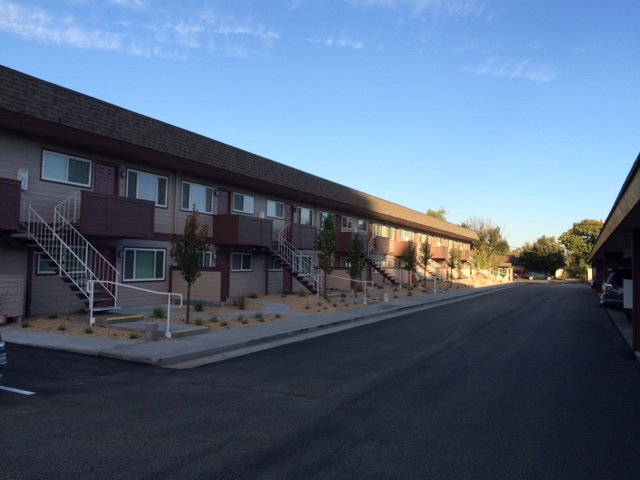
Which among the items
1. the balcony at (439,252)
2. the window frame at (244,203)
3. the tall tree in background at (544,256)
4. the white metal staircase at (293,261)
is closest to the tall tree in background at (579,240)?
the tall tree in background at (544,256)

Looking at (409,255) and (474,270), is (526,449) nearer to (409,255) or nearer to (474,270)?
(409,255)

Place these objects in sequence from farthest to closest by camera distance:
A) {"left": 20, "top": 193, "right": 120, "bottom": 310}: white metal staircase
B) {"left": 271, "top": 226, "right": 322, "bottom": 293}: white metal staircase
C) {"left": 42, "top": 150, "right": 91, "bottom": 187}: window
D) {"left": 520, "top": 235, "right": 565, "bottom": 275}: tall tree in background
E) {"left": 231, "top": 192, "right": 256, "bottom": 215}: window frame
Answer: {"left": 520, "top": 235, "right": 565, "bottom": 275}: tall tree in background < {"left": 271, "top": 226, "right": 322, "bottom": 293}: white metal staircase < {"left": 231, "top": 192, "right": 256, "bottom": 215}: window frame < {"left": 42, "top": 150, "right": 91, "bottom": 187}: window < {"left": 20, "top": 193, "right": 120, "bottom": 310}: white metal staircase

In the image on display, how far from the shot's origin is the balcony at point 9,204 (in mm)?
13328

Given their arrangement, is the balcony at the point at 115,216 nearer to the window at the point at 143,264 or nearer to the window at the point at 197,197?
the window at the point at 143,264

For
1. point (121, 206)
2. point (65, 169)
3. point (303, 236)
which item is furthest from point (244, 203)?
point (65, 169)

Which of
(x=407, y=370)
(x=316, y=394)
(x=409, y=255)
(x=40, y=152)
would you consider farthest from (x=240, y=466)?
(x=409, y=255)

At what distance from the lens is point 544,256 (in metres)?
85.9

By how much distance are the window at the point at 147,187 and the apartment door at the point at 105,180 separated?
654 mm

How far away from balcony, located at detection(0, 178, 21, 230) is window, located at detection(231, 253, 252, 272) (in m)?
11.2

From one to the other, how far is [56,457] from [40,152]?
12.9m

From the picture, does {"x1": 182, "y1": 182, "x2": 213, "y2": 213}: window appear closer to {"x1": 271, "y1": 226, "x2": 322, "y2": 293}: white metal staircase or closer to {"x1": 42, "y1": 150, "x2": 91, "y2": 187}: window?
{"x1": 271, "y1": 226, "x2": 322, "y2": 293}: white metal staircase

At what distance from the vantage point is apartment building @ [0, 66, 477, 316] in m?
14.5

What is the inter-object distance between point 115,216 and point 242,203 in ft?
29.2

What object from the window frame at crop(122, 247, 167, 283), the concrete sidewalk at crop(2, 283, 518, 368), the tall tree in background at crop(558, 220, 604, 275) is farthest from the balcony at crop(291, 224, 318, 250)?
the tall tree in background at crop(558, 220, 604, 275)
